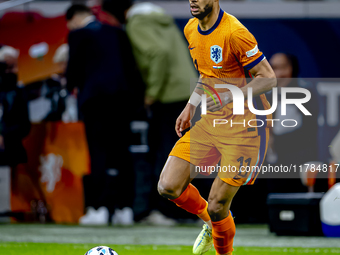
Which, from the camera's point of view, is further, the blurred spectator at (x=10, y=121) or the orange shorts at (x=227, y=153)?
the blurred spectator at (x=10, y=121)

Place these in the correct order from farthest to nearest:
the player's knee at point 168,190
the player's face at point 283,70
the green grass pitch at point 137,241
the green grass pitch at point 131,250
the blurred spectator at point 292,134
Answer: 1. the player's face at point 283,70
2. the blurred spectator at point 292,134
3. the green grass pitch at point 137,241
4. the green grass pitch at point 131,250
5. the player's knee at point 168,190

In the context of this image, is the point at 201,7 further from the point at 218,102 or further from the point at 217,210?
the point at 217,210

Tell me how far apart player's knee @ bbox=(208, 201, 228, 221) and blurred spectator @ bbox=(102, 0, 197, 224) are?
256cm

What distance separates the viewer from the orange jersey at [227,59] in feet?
12.9

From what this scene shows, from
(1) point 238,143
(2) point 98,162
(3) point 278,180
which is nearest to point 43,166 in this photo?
(2) point 98,162

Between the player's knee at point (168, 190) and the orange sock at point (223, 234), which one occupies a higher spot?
the player's knee at point (168, 190)

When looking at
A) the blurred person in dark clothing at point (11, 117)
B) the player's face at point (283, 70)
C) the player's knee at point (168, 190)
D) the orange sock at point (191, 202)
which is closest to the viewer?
the player's knee at point (168, 190)

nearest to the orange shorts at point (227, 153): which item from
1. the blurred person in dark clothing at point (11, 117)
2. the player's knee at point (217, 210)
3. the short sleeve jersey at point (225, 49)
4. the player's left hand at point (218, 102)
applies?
the player's knee at point (217, 210)

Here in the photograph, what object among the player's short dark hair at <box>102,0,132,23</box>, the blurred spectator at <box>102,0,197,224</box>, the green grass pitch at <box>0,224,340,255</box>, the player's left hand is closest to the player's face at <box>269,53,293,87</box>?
the blurred spectator at <box>102,0,197,224</box>

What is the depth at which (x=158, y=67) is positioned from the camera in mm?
6660

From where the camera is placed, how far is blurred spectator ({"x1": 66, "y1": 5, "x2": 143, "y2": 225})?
6574mm

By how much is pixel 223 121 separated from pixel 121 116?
275 centimetres

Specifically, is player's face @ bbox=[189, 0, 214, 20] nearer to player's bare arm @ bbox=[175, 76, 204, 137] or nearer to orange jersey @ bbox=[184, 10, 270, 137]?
orange jersey @ bbox=[184, 10, 270, 137]

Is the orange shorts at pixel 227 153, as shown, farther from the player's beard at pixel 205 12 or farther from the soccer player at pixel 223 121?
the player's beard at pixel 205 12
